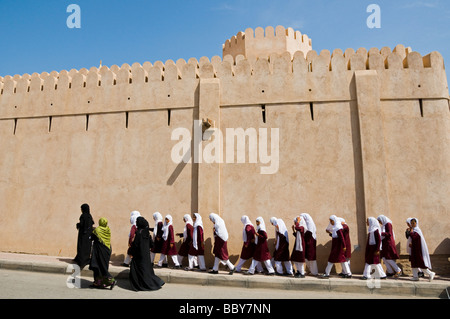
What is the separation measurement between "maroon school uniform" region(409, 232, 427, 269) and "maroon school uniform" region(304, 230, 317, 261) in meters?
1.85

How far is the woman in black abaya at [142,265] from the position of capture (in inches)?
226

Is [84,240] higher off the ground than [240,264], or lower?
higher

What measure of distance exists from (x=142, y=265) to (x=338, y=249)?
12.7ft

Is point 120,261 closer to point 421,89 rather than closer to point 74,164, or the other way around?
point 74,164

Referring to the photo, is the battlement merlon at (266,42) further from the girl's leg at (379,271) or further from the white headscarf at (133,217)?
→ the girl's leg at (379,271)

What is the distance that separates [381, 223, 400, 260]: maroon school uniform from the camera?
697 centimetres

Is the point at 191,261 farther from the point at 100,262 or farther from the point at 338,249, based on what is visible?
the point at 338,249

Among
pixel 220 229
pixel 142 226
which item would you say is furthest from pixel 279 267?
pixel 142 226

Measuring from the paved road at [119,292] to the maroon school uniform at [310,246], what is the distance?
3.45 feet

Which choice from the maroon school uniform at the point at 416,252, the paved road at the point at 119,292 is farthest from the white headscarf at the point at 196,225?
the maroon school uniform at the point at 416,252

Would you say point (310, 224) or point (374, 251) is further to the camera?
point (310, 224)

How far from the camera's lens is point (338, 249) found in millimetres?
6965

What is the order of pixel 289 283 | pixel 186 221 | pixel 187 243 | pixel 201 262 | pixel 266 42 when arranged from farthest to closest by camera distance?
pixel 266 42
pixel 186 221
pixel 187 243
pixel 201 262
pixel 289 283
